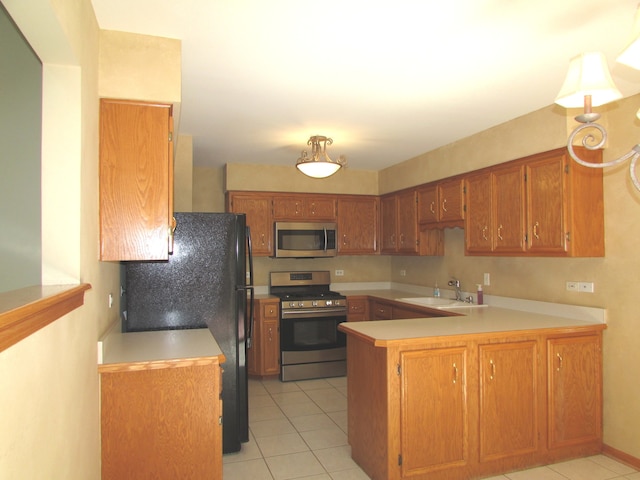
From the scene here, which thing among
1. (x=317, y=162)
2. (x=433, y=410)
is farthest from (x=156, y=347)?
(x=317, y=162)

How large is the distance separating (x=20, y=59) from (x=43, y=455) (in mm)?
1585

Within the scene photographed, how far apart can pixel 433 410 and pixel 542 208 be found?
5.51 feet

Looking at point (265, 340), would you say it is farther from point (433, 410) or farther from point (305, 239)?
point (433, 410)

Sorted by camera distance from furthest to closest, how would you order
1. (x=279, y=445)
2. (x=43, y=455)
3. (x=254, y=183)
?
(x=254, y=183) → (x=279, y=445) → (x=43, y=455)

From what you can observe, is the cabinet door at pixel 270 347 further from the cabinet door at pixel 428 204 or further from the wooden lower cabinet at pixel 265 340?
the cabinet door at pixel 428 204

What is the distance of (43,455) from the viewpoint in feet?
3.99

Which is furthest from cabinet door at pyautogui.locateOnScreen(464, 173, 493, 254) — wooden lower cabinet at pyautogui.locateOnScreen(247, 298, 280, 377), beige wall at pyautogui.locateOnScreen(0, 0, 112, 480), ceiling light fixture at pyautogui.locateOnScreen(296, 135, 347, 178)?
beige wall at pyautogui.locateOnScreen(0, 0, 112, 480)

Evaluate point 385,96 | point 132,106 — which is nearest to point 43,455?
point 132,106

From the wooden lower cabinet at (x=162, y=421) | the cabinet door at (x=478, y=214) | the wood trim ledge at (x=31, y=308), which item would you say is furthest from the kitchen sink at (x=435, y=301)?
the wood trim ledge at (x=31, y=308)

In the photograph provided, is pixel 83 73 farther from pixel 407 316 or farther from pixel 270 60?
pixel 407 316

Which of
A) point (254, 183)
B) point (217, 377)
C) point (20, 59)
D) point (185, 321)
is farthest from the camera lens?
point (254, 183)

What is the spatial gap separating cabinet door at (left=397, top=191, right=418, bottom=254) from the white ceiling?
1.16 m

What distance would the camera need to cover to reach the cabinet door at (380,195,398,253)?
17.7ft

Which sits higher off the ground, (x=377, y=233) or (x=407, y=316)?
(x=377, y=233)
